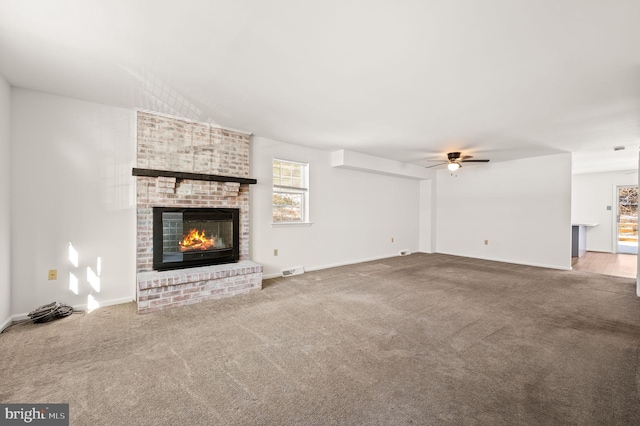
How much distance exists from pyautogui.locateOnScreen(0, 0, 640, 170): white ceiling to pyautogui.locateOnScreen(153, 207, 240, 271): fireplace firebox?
4.47 feet

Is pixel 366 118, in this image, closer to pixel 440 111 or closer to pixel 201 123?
pixel 440 111

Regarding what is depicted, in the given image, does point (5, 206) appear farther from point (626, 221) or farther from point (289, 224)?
point (626, 221)

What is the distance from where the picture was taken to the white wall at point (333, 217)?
16.3ft

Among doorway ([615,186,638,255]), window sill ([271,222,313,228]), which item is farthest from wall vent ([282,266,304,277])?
doorway ([615,186,638,255])

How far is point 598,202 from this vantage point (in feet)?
27.5

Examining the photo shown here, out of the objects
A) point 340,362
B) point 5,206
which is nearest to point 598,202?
point 340,362

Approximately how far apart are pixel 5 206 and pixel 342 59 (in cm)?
369

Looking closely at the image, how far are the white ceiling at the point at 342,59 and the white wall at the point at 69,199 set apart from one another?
0.30m

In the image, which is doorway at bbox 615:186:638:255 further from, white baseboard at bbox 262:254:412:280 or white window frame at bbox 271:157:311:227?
white window frame at bbox 271:157:311:227

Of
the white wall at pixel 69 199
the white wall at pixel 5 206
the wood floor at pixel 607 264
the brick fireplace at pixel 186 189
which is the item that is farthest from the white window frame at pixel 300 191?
the wood floor at pixel 607 264

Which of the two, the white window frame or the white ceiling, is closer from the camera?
the white ceiling

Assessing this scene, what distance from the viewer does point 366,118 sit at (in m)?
3.94

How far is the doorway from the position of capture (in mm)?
7934

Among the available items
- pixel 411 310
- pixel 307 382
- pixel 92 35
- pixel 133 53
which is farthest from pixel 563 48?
pixel 92 35
